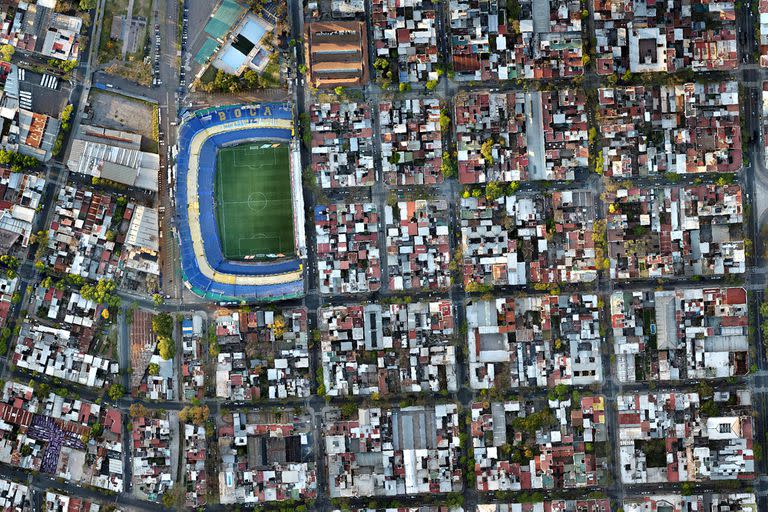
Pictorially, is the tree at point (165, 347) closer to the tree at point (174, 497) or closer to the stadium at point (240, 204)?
the stadium at point (240, 204)

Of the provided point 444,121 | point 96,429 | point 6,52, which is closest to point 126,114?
point 6,52

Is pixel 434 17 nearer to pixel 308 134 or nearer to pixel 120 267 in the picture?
→ pixel 308 134

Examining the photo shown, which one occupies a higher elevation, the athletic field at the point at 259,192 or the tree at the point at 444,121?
the tree at the point at 444,121

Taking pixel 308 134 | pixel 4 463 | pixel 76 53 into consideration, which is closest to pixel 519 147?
pixel 308 134

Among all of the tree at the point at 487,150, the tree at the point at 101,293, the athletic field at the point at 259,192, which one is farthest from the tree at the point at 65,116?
the tree at the point at 487,150

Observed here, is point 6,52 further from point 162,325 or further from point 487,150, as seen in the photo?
point 487,150

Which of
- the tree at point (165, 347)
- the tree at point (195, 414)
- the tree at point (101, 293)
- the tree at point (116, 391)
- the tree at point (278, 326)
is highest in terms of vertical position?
the tree at point (101, 293)
